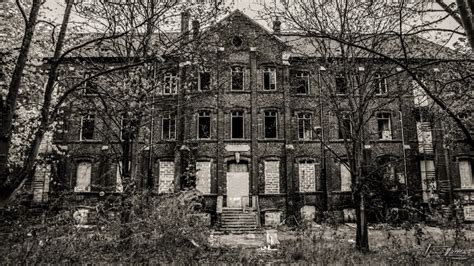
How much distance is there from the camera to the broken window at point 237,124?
2412 centimetres

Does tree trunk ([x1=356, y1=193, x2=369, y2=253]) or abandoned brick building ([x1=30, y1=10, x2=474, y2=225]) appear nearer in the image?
tree trunk ([x1=356, y1=193, x2=369, y2=253])

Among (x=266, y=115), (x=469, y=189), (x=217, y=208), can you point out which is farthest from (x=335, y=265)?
(x=469, y=189)

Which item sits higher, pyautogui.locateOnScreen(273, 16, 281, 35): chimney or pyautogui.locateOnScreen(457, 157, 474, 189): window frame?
pyautogui.locateOnScreen(273, 16, 281, 35): chimney

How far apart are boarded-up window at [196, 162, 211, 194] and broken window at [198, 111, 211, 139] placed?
188 cm

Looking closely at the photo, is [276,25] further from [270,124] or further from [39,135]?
[270,124]

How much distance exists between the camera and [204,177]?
23.2 meters

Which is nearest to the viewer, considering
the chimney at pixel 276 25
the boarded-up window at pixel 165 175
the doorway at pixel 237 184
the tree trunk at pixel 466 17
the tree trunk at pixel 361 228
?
the tree trunk at pixel 466 17

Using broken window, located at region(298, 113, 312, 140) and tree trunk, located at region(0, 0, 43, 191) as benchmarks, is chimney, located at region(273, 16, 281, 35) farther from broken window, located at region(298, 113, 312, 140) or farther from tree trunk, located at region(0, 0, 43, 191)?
broken window, located at region(298, 113, 312, 140)

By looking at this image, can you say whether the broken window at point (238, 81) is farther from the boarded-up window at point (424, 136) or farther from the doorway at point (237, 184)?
the boarded-up window at point (424, 136)

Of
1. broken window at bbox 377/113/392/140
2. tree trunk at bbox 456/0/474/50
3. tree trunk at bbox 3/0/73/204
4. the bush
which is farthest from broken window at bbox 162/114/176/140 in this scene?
tree trunk at bbox 456/0/474/50

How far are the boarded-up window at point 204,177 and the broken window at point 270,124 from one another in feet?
14.4

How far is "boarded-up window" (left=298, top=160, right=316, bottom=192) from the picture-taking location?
77.6ft

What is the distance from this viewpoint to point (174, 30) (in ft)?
36.6

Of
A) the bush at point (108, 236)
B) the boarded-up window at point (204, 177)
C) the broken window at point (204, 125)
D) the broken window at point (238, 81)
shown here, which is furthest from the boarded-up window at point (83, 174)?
the bush at point (108, 236)
